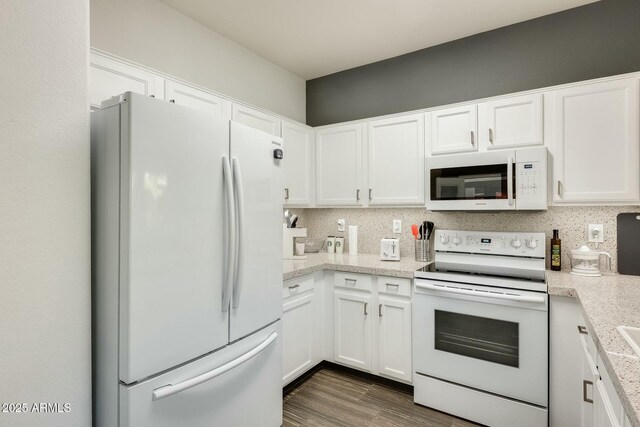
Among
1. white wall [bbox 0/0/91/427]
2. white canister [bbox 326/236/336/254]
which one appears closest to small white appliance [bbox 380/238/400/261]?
white canister [bbox 326/236/336/254]

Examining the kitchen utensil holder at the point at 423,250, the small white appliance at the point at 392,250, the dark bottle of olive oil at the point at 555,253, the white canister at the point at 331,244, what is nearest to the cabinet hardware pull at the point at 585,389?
the dark bottle of olive oil at the point at 555,253

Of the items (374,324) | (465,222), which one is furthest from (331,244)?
(465,222)

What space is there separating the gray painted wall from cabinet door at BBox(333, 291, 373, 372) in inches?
68.1

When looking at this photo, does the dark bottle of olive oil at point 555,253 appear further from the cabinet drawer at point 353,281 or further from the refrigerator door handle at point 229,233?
the refrigerator door handle at point 229,233

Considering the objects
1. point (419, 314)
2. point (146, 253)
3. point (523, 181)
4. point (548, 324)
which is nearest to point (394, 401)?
point (419, 314)

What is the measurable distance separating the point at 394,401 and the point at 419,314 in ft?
2.14

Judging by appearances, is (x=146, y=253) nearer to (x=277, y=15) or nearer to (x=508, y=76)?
(x=277, y=15)

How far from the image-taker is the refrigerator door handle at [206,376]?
4.09 ft

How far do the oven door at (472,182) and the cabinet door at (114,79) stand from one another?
6.25 ft

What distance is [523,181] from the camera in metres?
2.13

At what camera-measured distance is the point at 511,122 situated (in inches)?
90.5

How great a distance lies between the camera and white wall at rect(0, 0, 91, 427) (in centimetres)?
94

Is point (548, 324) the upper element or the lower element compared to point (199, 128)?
lower

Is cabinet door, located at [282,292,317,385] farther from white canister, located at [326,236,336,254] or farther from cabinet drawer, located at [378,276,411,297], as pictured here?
white canister, located at [326,236,336,254]
